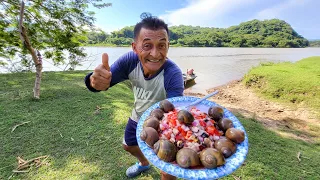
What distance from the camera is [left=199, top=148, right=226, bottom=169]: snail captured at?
114 cm

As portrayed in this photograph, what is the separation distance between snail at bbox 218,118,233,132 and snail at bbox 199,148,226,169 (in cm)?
32

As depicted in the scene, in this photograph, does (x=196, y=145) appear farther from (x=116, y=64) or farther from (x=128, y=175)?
(x=128, y=175)

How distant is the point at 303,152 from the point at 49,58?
29.2 ft

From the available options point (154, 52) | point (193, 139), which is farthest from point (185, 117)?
point (154, 52)

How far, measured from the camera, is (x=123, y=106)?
5539 mm

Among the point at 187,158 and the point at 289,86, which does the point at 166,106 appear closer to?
the point at 187,158

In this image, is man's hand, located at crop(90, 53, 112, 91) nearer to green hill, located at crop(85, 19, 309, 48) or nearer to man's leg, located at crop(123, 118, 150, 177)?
man's leg, located at crop(123, 118, 150, 177)

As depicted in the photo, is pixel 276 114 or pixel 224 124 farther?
pixel 276 114

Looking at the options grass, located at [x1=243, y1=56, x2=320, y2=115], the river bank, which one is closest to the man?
the river bank

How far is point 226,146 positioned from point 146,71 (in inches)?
40.1

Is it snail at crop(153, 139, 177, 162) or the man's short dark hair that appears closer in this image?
snail at crop(153, 139, 177, 162)

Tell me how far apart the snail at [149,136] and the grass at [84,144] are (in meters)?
1.68

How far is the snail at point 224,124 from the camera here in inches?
58.1

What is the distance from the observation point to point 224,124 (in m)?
1.49
